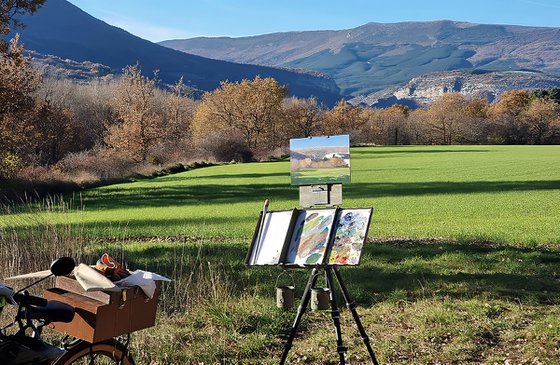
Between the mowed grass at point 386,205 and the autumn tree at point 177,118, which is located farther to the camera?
the autumn tree at point 177,118

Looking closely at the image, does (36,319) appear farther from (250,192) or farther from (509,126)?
(509,126)

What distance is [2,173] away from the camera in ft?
112

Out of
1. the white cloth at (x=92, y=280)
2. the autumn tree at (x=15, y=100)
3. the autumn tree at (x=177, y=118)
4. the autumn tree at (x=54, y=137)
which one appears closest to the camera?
the white cloth at (x=92, y=280)

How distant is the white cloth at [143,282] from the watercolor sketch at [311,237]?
4.92 ft

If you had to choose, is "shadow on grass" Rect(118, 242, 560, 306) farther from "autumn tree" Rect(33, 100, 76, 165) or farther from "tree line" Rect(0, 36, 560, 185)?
"autumn tree" Rect(33, 100, 76, 165)

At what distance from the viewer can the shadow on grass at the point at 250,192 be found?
2944cm

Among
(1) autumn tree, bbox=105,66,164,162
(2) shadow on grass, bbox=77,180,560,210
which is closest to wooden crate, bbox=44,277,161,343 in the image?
(2) shadow on grass, bbox=77,180,560,210

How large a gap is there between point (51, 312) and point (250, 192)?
29.9 meters

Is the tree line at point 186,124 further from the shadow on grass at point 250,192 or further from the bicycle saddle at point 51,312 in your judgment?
the bicycle saddle at point 51,312

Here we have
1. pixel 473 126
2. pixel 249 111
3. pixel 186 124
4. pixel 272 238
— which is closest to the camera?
pixel 272 238

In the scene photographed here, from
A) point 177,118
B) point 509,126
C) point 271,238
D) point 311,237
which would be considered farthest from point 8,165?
point 509,126

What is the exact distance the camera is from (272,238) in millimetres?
5289

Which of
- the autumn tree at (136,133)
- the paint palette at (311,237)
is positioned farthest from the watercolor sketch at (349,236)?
the autumn tree at (136,133)

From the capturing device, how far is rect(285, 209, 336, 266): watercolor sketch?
16.6 feet
